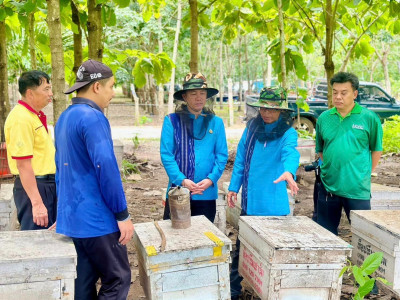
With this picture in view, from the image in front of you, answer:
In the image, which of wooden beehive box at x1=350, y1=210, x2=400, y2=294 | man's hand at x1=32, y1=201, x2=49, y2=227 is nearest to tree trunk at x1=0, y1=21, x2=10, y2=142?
man's hand at x1=32, y1=201, x2=49, y2=227

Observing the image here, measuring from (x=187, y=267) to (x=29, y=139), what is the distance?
4.82ft

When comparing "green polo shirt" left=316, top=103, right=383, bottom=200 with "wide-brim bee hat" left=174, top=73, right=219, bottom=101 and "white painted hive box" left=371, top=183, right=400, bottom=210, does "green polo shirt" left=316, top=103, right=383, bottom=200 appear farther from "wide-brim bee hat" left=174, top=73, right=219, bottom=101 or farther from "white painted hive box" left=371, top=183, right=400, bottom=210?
"wide-brim bee hat" left=174, top=73, right=219, bottom=101

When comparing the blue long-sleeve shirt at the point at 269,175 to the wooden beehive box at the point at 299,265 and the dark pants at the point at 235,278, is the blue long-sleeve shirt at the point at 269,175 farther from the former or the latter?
the wooden beehive box at the point at 299,265

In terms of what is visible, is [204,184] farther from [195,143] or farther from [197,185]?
[195,143]

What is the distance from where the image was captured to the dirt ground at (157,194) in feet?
12.9

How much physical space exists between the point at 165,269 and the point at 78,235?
0.58 metres

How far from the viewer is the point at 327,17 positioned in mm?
5617

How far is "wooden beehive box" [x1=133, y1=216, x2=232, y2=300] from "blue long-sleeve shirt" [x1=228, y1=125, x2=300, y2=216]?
75 centimetres

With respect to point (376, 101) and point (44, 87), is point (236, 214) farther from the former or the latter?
point (376, 101)

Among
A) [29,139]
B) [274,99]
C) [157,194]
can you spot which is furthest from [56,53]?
[157,194]

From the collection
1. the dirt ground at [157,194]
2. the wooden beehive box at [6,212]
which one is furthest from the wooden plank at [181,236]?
the wooden beehive box at [6,212]

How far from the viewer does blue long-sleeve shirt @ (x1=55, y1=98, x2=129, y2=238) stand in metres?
2.43

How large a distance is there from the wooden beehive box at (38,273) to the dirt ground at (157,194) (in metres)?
1.28

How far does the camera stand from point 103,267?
8.64ft
